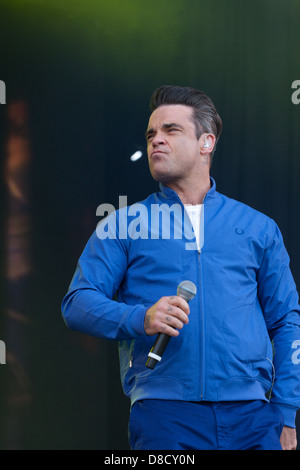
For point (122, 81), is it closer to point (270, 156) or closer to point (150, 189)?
point (150, 189)

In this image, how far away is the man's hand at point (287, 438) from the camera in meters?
1.75

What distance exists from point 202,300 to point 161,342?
0.86 feet

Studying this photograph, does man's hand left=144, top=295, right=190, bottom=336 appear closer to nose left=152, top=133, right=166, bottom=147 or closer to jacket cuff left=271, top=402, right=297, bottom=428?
jacket cuff left=271, top=402, right=297, bottom=428

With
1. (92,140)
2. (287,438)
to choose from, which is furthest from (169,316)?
(92,140)

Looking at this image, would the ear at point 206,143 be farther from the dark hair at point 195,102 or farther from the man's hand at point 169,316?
the man's hand at point 169,316

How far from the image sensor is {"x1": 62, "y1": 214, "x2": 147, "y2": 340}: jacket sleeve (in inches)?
64.3

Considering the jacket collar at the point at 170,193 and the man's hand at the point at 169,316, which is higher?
the jacket collar at the point at 170,193

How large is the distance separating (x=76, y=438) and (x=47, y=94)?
1.51 meters

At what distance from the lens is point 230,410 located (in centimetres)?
166

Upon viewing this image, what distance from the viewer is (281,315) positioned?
188 centimetres

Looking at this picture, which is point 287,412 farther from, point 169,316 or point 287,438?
point 169,316

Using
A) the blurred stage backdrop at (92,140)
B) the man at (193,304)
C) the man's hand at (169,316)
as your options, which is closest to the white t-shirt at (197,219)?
the man at (193,304)

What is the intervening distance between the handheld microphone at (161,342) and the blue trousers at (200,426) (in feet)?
0.70

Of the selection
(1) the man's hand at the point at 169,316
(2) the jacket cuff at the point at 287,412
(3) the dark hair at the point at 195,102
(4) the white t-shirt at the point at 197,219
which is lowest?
(2) the jacket cuff at the point at 287,412
